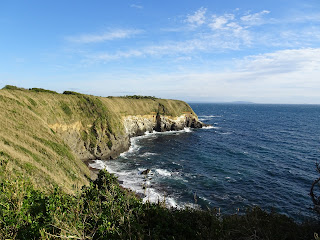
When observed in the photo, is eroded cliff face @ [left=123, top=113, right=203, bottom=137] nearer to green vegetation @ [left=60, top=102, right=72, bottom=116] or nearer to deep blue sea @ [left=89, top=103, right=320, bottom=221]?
deep blue sea @ [left=89, top=103, right=320, bottom=221]

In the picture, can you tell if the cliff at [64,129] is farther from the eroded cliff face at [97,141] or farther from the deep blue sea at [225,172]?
the deep blue sea at [225,172]

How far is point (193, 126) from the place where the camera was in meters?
97.8

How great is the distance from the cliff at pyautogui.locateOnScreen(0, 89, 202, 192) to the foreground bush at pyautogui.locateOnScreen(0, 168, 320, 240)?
1776 millimetres

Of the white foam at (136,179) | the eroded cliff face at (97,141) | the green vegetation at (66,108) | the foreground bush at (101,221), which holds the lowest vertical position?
the white foam at (136,179)

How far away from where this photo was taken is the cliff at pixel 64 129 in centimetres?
2100

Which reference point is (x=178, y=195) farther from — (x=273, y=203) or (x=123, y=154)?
(x=123, y=154)

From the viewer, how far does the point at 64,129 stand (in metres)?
43.9

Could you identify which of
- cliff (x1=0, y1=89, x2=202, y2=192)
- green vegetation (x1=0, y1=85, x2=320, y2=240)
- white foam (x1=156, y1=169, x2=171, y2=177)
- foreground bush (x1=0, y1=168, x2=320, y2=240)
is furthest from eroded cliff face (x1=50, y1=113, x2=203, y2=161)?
foreground bush (x1=0, y1=168, x2=320, y2=240)

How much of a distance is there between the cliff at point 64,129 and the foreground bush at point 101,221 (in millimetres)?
1776

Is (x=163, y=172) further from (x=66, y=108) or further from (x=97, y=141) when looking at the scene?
(x=66, y=108)

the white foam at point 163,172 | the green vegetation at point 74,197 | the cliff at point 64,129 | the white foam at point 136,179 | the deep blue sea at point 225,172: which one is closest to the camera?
the green vegetation at point 74,197

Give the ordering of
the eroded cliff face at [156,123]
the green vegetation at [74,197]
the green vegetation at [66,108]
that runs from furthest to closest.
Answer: the eroded cliff face at [156,123]
the green vegetation at [66,108]
the green vegetation at [74,197]

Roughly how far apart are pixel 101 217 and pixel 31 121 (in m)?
28.8

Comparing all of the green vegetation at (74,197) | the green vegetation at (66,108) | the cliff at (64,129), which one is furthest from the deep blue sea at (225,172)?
the green vegetation at (66,108)
